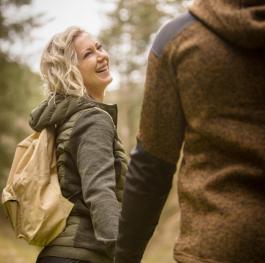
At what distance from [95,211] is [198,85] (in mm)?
1116

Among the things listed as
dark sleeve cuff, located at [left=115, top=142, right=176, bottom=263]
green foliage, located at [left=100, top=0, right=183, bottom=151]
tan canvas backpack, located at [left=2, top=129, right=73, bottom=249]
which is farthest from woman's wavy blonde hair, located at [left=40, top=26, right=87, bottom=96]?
green foliage, located at [left=100, top=0, right=183, bottom=151]

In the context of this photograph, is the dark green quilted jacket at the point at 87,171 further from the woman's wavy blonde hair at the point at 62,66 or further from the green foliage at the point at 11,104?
the green foliage at the point at 11,104

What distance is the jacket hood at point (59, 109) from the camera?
2973 millimetres

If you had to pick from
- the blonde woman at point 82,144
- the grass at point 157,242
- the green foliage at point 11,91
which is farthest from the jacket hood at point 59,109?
the green foliage at point 11,91

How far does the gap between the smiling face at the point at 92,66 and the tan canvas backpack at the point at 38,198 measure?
376 mm

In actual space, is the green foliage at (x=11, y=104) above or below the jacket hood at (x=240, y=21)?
below

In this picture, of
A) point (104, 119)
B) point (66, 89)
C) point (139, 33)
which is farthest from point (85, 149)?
point (139, 33)

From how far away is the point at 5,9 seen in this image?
56.6ft

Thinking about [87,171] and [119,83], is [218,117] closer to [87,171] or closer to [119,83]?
[87,171]

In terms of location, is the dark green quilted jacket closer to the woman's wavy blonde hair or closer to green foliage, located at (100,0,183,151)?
the woman's wavy blonde hair

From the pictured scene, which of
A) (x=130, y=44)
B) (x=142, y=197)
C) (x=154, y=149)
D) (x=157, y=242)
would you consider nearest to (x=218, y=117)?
(x=154, y=149)

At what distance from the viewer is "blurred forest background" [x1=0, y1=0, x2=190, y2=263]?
1691 cm

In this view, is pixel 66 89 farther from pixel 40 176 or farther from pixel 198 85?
pixel 198 85

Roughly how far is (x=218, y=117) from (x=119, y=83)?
21473 mm
